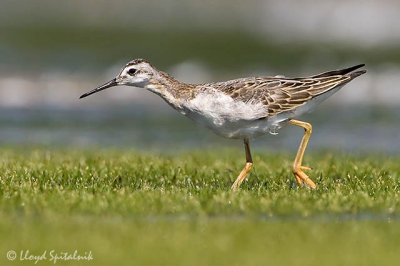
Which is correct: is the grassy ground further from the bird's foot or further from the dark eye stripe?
the dark eye stripe

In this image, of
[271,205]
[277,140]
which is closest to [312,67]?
[277,140]

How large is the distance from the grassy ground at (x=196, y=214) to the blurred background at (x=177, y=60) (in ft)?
19.0

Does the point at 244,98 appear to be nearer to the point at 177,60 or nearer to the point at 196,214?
the point at 196,214

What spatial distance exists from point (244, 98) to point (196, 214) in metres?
2.72

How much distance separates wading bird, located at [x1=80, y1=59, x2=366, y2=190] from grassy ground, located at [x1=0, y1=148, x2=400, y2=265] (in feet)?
2.87

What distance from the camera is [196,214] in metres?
9.64

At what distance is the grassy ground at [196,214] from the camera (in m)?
7.97

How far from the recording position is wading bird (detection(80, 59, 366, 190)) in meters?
11.8

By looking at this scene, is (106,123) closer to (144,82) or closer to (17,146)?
(17,146)

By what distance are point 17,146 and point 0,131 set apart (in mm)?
5238
